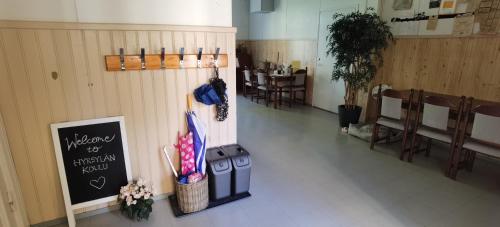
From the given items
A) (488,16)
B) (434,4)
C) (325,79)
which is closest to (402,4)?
(434,4)

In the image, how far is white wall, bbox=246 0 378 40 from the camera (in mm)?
5211

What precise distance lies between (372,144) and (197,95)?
256 centimetres

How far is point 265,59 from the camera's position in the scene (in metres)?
7.49

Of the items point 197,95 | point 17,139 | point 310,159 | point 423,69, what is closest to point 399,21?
point 423,69

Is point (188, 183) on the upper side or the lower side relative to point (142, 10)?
lower

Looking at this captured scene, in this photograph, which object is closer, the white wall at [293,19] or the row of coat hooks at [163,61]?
the row of coat hooks at [163,61]

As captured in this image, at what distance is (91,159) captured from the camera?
2082 mm

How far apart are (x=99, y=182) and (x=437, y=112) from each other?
3351 mm

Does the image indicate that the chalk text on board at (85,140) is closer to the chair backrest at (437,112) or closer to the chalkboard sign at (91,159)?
the chalkboard sign at (91,159)

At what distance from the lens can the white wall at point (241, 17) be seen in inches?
307

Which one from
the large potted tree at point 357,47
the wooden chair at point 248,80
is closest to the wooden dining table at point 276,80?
the wooden chair at point 248,80

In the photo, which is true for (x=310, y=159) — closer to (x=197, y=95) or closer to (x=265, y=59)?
(x=197, y=95)

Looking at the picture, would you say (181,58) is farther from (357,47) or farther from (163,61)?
(357,47)

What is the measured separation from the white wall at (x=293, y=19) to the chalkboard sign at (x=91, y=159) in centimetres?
426
